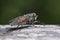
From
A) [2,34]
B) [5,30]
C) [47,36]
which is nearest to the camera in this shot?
[47,36]

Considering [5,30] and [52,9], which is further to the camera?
[52,9]

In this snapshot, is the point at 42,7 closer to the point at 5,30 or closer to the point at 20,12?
the point at 20,12

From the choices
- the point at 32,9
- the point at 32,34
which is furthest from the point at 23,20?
the point at 32,9

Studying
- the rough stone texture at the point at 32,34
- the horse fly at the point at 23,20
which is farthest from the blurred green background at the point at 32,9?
the rough stone texture at the point at 32,34

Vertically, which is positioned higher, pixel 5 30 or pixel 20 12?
pixel 5 30

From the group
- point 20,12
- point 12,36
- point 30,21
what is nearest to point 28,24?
point 30,21

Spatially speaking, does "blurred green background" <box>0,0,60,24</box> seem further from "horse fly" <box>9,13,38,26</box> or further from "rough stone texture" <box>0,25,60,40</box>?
"rough stone texture" <box>0,25,60,40</box>

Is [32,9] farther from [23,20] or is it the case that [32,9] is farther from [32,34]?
[32,34]

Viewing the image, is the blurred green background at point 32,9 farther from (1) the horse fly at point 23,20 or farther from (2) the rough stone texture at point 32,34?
(2) the rough stone texture at point 32,34
